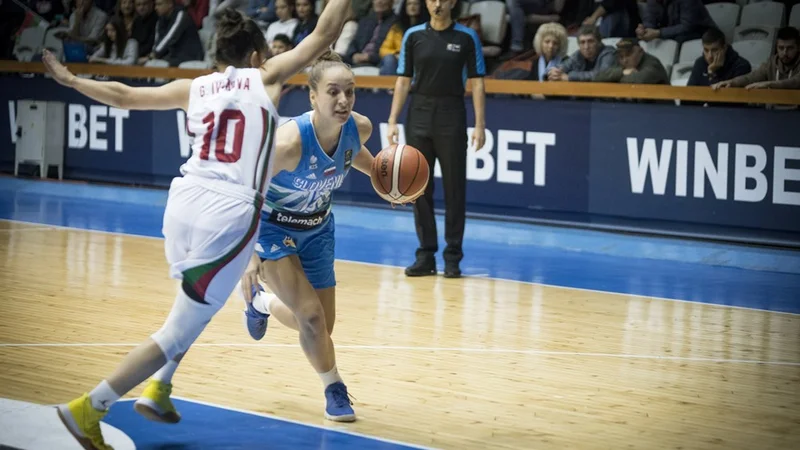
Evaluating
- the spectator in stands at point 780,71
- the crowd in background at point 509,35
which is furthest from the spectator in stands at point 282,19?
the spectator in stands at point 780,71

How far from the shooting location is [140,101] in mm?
5234

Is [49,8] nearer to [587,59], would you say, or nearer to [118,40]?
[118,40]

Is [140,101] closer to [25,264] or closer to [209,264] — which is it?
[209,264]

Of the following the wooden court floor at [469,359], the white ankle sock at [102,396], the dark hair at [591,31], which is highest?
the dark hair at [591,31]

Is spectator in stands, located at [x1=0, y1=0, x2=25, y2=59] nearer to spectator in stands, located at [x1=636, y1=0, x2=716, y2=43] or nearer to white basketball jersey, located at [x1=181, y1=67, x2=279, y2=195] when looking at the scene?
spectator in stands, located at [x1=636, y1=0, x2=716, y2=43]

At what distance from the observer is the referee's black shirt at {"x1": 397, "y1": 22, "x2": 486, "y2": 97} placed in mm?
10812

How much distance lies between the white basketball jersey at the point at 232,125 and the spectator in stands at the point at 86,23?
13394 mm

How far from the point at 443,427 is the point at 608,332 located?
2874 millimetres

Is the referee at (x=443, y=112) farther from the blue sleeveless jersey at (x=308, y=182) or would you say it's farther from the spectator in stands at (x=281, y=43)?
the blue sleeveless jersey at (x=308, y=182)

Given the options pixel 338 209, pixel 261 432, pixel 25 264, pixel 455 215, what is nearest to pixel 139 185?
pixel 338 209

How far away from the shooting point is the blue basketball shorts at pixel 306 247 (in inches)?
239

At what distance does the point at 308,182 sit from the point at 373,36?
916cm

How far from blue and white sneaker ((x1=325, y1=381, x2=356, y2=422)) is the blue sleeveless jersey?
813mm

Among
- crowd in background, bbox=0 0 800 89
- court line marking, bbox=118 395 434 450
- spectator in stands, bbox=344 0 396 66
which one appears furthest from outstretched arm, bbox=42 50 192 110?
spectator in stands, bbox=344 0 396 66
